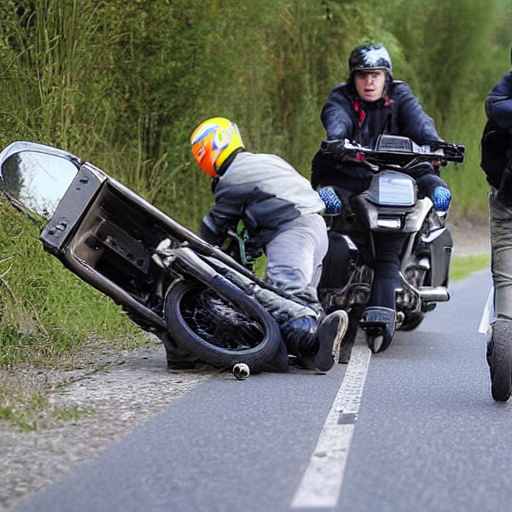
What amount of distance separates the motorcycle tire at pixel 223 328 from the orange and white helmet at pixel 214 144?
1001mm

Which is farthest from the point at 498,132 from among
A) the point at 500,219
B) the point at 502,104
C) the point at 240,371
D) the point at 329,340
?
the point at 240,371

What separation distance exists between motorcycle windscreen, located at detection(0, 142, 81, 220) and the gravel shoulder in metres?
0.93

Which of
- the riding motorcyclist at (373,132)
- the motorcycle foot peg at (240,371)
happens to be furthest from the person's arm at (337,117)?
the motorcycle foot peg at (240,371)

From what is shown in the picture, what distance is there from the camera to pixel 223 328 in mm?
8016

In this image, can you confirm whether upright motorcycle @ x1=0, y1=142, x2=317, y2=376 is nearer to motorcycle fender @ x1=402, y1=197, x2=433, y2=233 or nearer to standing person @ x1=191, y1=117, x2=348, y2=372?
standing person @ x1=191, y1=117, x2=348, y2=372

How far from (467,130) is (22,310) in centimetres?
2252

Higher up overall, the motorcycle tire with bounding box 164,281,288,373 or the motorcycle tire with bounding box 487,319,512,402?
the motorcycle tire with bounding box 487,319,512,402

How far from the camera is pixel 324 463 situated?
203 inches

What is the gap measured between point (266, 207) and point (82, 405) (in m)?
2.36

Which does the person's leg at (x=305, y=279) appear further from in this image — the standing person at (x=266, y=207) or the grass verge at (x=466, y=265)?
the grass verge at (x=466, y=265)

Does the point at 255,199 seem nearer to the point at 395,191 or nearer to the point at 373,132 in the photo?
the point at 395,191

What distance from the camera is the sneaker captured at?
7793 mm

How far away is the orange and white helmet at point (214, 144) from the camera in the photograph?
868 centimetres

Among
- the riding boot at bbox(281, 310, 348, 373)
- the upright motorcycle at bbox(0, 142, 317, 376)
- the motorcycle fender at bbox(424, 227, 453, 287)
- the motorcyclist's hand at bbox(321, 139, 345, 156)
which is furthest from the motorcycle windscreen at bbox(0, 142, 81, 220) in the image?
the motorcycle fender at bbox(424, 227, 453, 287)
